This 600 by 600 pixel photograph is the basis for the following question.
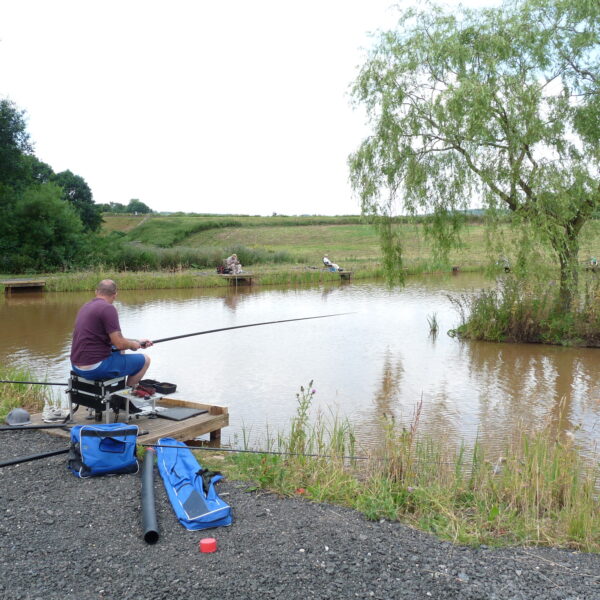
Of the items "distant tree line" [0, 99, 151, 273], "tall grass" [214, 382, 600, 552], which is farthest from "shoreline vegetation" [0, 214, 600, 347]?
"tall grass" [214, 382, 600, 552]

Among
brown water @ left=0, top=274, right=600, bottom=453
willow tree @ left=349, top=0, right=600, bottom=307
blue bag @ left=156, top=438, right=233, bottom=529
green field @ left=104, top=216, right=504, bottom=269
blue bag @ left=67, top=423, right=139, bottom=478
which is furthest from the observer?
green field @ left=104, top=216, right=504, bottom=269

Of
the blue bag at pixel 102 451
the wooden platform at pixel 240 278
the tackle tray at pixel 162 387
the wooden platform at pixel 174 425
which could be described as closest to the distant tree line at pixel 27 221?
the wooden platform at pixel 240 278

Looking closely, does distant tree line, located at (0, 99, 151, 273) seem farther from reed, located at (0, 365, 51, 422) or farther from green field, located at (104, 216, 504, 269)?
reed, located at (0, 365, 51, 422)

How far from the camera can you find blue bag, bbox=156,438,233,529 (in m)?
4.09

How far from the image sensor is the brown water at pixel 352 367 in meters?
8.02

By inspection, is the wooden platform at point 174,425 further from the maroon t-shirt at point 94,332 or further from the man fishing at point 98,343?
the maroon t-shirt at point 94,332

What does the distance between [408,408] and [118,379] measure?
13.4ft

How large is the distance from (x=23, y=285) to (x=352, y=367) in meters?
16.2

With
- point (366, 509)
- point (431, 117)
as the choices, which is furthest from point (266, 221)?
point (366, 509)

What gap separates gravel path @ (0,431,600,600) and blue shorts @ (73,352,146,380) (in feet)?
4.82

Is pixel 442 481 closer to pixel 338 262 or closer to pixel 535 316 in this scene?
pixel 535 316

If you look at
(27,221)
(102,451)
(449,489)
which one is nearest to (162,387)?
(102,451)

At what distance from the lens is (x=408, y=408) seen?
28.2 ft

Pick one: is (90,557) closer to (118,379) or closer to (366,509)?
(366,509)
